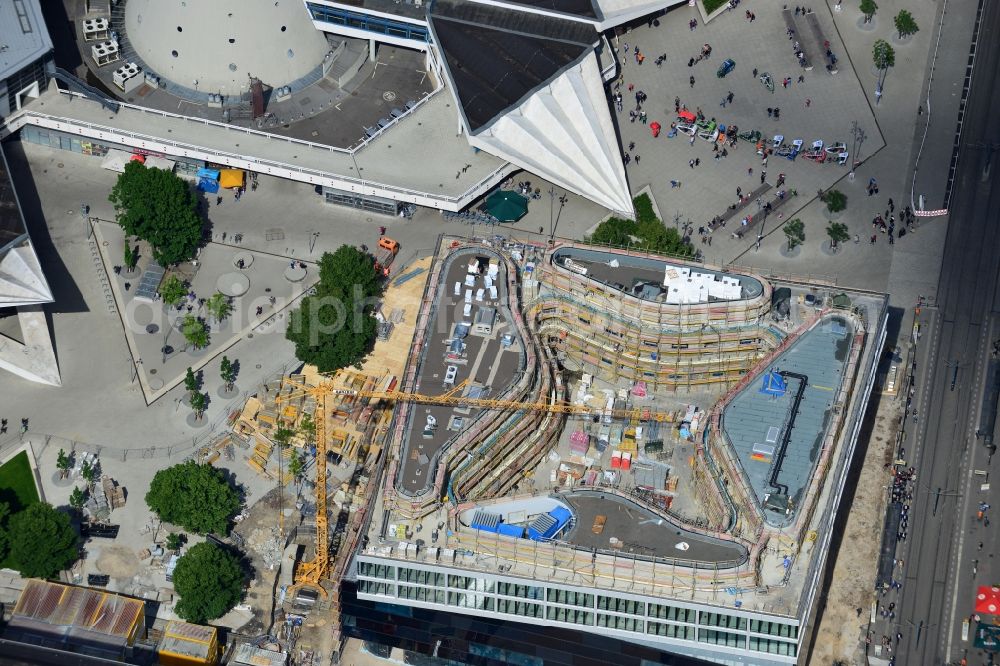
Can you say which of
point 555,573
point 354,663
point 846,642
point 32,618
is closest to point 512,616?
point 555,573

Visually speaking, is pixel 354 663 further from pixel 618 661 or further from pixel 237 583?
pixel 618 661

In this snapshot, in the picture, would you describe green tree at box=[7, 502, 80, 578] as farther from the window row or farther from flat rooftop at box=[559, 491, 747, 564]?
flat rooftop at box=[559, 491, 747, 564]

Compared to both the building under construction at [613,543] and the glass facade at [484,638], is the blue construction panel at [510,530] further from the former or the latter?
the glass facade at [484,638]

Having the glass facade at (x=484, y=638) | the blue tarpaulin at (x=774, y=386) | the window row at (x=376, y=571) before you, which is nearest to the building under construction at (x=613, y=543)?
the window row at (x=376, y=571)

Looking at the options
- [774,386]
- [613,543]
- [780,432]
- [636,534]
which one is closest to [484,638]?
[613,543]

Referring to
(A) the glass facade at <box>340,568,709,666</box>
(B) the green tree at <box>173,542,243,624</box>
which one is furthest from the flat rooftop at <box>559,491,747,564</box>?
(B) the green tree at <box>173,542,243,624</box>
